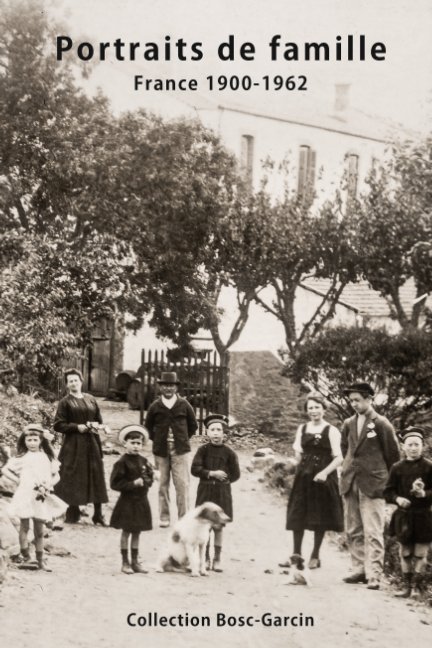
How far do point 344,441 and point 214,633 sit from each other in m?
2.64

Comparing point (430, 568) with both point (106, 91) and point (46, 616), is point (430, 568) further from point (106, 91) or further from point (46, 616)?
point (106, 91)

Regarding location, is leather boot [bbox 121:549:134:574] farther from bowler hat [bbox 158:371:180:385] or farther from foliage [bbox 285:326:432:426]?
foliage [bbox 285:326:432:426]

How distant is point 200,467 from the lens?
855 centimetres

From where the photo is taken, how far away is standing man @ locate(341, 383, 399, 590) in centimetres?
814


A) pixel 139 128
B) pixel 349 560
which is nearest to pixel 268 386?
pixel 139 128

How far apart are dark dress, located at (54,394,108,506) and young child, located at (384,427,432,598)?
357 cm

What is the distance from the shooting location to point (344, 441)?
8562mm

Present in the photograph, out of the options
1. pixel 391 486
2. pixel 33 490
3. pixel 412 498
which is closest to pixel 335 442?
pixel 391 486

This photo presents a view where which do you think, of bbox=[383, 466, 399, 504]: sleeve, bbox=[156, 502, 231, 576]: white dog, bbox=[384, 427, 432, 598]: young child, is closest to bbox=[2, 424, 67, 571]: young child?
bbox=[156, 502, 231, 576]: white dog

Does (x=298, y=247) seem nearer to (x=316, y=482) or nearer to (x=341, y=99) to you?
(x=316, y=482)

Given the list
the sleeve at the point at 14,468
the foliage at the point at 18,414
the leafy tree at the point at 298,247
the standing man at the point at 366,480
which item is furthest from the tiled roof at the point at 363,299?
the sleeve at the point at 14,468

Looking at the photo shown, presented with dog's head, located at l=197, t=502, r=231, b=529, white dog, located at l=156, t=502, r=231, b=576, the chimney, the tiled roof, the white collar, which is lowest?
white dog, located at l=156, t=502, r=231, b=576

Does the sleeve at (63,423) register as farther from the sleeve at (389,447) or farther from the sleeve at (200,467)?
the sleeve at (389,447)

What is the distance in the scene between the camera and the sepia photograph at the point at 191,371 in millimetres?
7594
